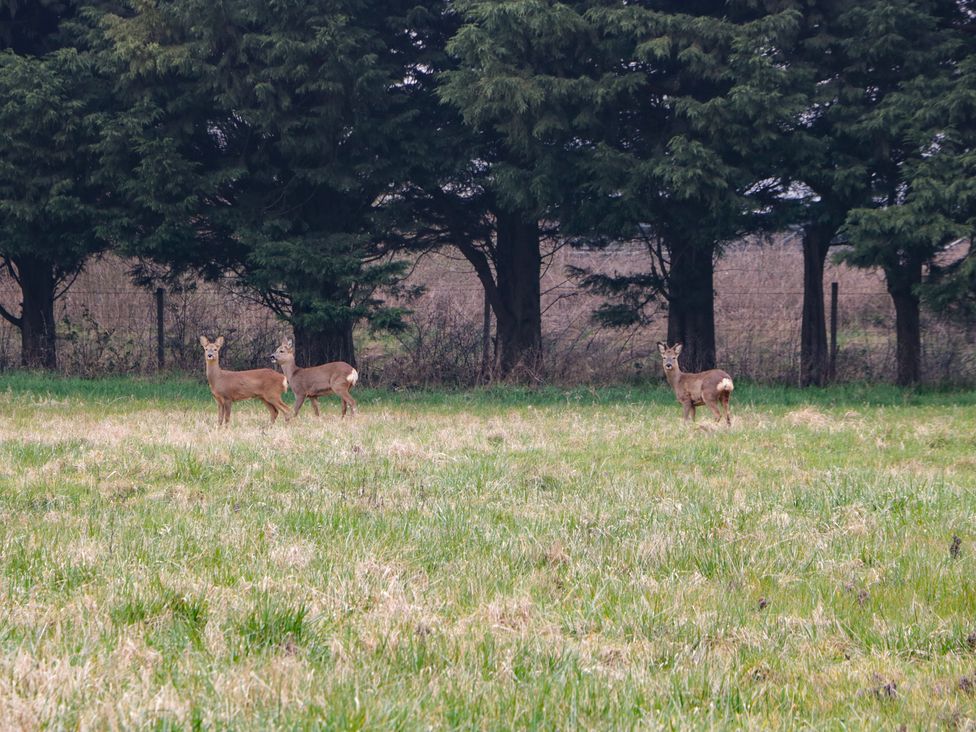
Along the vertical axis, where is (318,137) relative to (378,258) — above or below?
above

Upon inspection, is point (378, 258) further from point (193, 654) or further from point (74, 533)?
point (193, 654)

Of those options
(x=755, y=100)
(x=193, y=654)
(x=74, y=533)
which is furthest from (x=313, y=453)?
(x=755, y=100)

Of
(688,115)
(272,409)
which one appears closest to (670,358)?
(688,115)

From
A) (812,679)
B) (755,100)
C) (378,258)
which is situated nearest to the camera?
(812,679)

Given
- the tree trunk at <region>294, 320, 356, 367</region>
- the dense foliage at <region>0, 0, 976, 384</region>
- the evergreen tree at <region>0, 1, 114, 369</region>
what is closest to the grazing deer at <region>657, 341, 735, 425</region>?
the dense foliage at <region>0, 0, 976, 384</region>

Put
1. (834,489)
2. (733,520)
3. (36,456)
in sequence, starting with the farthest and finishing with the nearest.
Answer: (36,456)
(834,489)
(733,520)

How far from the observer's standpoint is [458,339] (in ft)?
71.3

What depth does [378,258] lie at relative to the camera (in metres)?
20.2

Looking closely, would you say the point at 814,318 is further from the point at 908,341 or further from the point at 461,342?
the point at 461,342

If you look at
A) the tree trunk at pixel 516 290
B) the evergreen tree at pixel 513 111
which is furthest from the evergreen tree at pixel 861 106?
the tree trunk at pixel 516 290

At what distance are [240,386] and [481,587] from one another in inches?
366

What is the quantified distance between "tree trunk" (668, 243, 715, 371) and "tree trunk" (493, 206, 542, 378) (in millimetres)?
2523

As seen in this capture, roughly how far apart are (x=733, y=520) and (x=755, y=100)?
35.6 feet

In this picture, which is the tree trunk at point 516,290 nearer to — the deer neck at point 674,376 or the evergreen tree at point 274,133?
the evergreen tree at point 274,133
